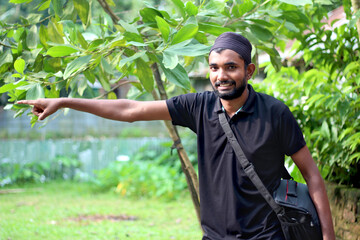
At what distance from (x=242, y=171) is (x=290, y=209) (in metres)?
0.26

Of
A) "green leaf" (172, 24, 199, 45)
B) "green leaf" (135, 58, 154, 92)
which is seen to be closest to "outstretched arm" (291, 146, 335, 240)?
"green leaf" (172, 24, 199, 45)

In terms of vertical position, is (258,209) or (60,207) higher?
(258,209)

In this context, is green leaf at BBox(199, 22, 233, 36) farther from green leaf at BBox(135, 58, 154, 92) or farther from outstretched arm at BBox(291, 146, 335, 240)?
outstretched arm at BBox(291, 146, 335, 240)

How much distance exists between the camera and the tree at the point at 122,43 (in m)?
2.41

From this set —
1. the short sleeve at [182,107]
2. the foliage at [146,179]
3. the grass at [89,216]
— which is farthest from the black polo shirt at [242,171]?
the foliage at [146,179]

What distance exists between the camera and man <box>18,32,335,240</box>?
80.4 inches

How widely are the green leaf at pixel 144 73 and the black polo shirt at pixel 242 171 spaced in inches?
27.3

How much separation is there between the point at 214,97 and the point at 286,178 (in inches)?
20.1

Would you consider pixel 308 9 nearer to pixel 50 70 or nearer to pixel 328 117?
pixel 328 117

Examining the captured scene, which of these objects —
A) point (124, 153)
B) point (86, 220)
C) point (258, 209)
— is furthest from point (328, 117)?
point (124, 153)

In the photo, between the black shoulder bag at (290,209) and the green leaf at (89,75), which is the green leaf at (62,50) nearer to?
the green leaf at (89,75)

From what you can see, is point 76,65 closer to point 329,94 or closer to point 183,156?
point 183,156

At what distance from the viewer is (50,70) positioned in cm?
309

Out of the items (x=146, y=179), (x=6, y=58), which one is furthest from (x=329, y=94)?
(x=146, y=179)
